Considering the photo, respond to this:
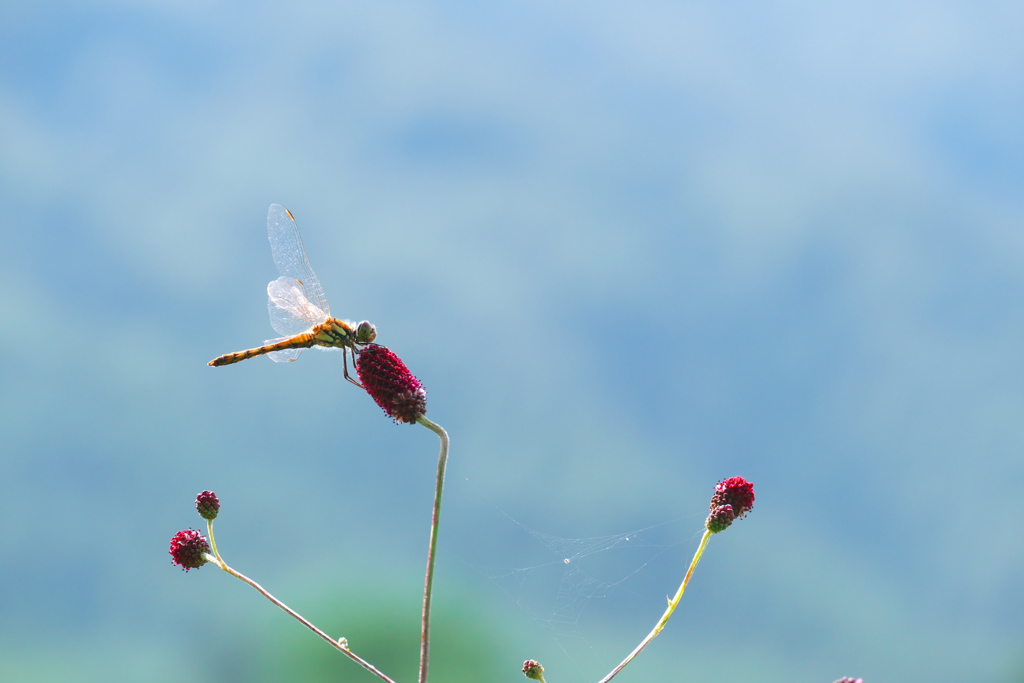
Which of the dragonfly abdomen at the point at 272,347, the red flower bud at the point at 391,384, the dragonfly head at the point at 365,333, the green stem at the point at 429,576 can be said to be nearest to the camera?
the green stem at the point at 429,576

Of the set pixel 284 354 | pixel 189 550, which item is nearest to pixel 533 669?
pixel 189 550

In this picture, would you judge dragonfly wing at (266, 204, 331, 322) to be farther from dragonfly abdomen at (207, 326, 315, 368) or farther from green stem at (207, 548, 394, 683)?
green stem at (207, 548, 394, 683)

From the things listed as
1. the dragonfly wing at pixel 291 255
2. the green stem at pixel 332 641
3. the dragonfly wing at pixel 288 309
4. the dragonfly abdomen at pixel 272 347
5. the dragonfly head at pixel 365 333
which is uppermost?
the dragonfly wing at pixel 291 255

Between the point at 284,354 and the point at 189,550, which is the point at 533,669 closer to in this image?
the point at 189,550

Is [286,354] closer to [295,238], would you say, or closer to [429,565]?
[295,238]

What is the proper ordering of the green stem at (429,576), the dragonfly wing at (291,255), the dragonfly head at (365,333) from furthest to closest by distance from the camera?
1. the dragonfly wing at (291,255)
2. the dragonfly head at (365,333)
3. the green stem at (429,576)

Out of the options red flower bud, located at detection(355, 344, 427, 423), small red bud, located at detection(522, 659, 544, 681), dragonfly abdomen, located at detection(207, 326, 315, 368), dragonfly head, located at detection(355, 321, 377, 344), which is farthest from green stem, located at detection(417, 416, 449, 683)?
dragonfly abdomen, located at detection(207, 326, 315, 368)

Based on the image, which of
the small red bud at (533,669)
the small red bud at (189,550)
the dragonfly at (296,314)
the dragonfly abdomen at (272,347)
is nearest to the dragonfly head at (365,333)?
the dragonfly at (296,314)

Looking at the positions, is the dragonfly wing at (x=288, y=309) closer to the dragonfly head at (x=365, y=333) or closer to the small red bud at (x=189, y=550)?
the dragonfly head at (x=365, y=333)
